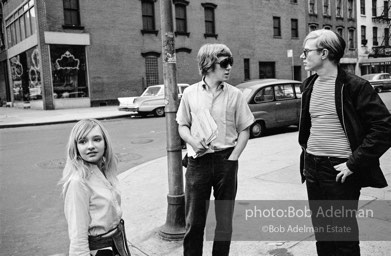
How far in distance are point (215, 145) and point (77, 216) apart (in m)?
1.29

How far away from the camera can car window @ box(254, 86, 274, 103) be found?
10.6m

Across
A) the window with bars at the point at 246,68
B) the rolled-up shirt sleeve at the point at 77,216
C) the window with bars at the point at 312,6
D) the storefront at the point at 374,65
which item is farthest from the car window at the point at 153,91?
the storefront at the point at 374,65

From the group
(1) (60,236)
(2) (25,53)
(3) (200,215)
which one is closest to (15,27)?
(2) (25,53)

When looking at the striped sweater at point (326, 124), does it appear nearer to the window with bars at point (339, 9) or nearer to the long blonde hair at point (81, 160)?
the long blonde hair at point (81, 160)

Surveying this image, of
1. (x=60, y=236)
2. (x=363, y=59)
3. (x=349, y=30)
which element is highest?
(x=349, y=30)

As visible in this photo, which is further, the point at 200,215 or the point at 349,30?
the point at 349,30

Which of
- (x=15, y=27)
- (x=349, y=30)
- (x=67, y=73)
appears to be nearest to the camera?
(x=67, y=73)

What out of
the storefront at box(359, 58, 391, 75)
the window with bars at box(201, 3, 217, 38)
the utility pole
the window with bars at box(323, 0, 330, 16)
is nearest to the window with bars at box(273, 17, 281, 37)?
the window with bars at box(323, 0, 330, 16)

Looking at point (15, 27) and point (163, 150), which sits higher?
point (15, 27)

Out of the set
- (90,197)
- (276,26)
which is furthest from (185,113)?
(276,26)

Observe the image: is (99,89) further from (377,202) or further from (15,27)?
(377,202)

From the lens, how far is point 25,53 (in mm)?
25500

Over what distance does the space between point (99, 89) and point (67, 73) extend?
2172mm

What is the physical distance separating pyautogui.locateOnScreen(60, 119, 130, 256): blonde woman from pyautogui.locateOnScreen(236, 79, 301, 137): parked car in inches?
327
